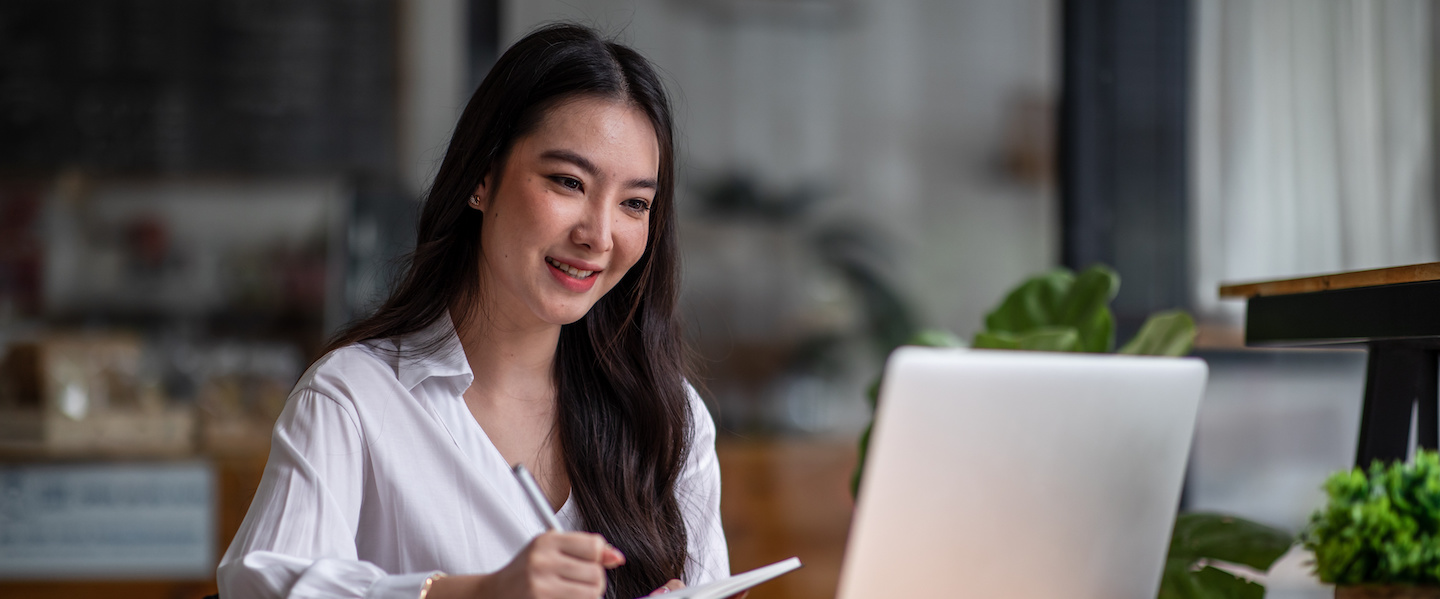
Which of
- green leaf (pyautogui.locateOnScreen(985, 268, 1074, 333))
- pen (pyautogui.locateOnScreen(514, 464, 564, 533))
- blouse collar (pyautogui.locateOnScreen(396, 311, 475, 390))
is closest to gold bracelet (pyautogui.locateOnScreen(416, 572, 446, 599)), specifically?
pen (pyautogui.locateOnScreen(514, 464, 564, 533))

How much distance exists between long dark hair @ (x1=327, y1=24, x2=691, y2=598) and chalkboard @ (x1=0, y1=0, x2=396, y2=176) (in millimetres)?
1891

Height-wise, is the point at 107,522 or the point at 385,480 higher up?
the point at 385,480

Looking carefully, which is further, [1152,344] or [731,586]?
[1152,344]

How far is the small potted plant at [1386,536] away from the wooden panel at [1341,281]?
18cm

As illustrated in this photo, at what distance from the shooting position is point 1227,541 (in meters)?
1.55

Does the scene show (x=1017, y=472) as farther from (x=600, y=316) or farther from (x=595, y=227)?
(x=600, y=316)

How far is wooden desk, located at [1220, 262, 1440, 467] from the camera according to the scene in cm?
113

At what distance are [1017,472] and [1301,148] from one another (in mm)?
2284

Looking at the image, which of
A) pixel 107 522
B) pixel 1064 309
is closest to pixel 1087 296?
pixel 1064 309

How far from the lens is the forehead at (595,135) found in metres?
1.14

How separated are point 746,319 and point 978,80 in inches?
37.3

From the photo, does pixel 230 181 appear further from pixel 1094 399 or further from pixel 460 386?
pixel 1094 399

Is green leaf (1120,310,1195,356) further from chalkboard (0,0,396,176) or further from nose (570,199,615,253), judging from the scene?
chalkboard (0,0,396,176)

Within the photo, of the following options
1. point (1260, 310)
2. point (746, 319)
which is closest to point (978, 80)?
point (746, 319)
